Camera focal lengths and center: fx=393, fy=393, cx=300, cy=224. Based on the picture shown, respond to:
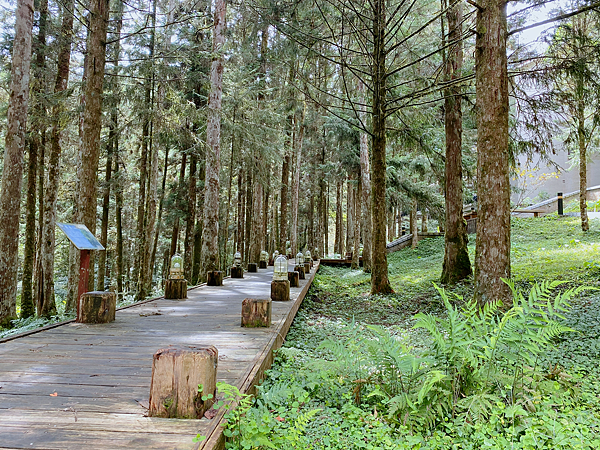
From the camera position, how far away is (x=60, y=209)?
22.8 meters

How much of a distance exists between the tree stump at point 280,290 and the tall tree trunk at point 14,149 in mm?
5540

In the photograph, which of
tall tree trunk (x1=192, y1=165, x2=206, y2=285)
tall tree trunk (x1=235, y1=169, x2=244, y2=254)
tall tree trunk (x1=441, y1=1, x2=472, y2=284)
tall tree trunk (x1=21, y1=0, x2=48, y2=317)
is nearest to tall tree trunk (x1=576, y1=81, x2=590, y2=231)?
tall tree trunk (x1=441, y1=1, x2=472, y2=284)

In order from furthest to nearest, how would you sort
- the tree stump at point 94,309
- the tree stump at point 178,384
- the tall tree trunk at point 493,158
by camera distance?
the tall tree trunk at point 493,158
the tree stump at point 94,309
the tree stump at point 178,384

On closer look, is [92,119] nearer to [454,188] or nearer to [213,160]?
[213,160]

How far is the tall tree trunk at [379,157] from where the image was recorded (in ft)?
30.7

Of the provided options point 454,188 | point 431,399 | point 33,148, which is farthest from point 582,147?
point 33,148

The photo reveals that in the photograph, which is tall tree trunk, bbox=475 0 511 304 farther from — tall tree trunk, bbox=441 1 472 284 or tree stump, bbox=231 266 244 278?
tree stump, bbox=231 266 244 278

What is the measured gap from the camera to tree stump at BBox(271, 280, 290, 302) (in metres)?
7.38

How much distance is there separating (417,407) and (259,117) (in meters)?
15.6

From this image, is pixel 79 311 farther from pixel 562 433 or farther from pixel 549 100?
pixel 549 100

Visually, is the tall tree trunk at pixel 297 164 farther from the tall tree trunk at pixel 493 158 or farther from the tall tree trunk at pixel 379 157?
the tall tree trunk at pixel 493 158

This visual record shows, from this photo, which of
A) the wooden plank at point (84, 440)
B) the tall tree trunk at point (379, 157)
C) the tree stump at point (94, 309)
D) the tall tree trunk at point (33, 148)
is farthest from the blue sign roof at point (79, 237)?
the tall tree trunk at point (33, 148)

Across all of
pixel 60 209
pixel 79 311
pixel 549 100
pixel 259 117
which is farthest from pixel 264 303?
pixel 60 209

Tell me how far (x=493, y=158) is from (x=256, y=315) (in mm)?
4167
